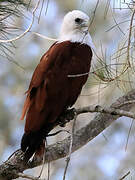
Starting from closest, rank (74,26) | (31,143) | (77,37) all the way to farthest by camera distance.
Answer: (31,143), (77,37), (74,26)

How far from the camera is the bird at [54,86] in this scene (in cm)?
297

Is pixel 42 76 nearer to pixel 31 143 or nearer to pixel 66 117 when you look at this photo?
pixel 66 117

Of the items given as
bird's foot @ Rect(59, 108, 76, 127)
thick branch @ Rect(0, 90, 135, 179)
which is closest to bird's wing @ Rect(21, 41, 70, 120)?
bird's foot @ Rect(59, 108, 76, 127)

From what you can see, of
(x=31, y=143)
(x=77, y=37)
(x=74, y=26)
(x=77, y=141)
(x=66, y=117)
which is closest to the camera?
(x=77, y=141)

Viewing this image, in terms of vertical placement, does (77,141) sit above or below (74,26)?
below

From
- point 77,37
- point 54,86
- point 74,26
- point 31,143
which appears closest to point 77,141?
point 31,143

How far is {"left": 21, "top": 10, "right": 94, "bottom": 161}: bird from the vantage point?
2.97 metres

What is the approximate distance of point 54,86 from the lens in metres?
3.05

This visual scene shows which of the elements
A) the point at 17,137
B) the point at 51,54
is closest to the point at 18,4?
the point at 51,54

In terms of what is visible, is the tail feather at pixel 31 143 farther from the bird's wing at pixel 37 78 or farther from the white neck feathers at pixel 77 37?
the white neck feathers at pixel 77 37

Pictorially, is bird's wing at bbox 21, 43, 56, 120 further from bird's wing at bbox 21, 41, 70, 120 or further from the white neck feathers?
the white neck feathers

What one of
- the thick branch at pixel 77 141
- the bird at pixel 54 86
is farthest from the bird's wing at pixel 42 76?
the thick branch at pixel 77 141

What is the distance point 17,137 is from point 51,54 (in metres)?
5.30

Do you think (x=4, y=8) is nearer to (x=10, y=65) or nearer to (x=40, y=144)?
(x=40, y=144)
